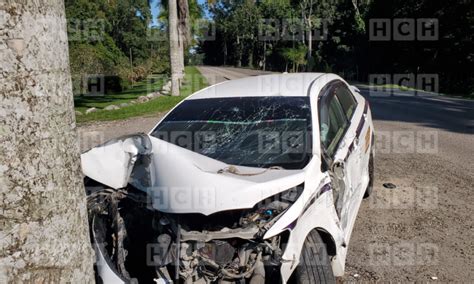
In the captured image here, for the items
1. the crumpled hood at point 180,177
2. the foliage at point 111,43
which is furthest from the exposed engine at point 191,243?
the foliage at point 111,43

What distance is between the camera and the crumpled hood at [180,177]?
111 inches

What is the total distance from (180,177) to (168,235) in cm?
39

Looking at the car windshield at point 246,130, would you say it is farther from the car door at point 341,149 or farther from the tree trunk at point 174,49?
the tree trunk at point 174,49

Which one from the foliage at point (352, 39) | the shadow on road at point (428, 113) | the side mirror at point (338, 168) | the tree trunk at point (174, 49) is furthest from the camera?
the foliage at point (352, 39)

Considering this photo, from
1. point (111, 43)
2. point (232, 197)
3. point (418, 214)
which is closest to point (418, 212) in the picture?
point (418, 214)

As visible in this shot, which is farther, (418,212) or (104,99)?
(104,99)

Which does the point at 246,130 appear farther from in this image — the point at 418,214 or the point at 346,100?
the point at 418,214

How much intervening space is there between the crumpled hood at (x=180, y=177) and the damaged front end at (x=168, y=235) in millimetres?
11

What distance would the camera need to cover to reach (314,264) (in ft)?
9.71

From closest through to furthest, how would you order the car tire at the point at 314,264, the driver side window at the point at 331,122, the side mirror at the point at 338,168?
the car tire at the point at 314,264
the side mirror at the point at 338,168
the driver side window at the point at 331,122

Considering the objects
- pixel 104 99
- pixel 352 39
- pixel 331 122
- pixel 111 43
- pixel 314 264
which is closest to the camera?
pixel 314 264

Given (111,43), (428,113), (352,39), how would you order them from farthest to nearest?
(352,39) < (111,43) < (428,113)

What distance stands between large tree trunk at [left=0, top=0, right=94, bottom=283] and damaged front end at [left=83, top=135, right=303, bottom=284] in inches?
34.9

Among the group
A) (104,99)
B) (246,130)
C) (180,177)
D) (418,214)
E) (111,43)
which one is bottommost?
(418,214)
